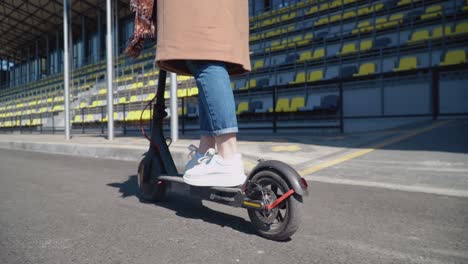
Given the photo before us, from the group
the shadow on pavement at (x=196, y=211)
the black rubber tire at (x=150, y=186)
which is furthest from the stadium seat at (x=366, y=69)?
the black rubber tire at (x=150, y=186)

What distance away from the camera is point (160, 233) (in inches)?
64.8

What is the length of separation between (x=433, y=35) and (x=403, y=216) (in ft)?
32.4

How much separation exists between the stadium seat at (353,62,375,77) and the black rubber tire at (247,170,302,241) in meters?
8.90

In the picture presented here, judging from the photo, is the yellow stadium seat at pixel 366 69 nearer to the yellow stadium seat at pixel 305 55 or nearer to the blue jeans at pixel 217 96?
the yellow stadium seat at pixel 305 55

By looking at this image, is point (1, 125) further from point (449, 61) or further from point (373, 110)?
point (449, 61)

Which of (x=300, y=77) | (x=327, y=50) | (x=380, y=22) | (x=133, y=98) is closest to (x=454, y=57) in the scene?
(x=380, y=22)

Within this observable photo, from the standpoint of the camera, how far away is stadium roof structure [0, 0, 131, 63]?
1096 inches

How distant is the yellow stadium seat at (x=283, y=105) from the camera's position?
967 centimetres

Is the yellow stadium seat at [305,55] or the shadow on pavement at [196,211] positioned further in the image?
the yellow stadium seat at [305,55]

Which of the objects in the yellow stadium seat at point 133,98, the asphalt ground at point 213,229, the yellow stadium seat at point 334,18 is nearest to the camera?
the asphalt ground at point 213,229

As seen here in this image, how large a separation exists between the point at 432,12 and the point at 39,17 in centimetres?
3454

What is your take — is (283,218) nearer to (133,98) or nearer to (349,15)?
(349,15)

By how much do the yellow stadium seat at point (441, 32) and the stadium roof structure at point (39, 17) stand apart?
967 inches

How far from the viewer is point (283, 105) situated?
32.0 ft
